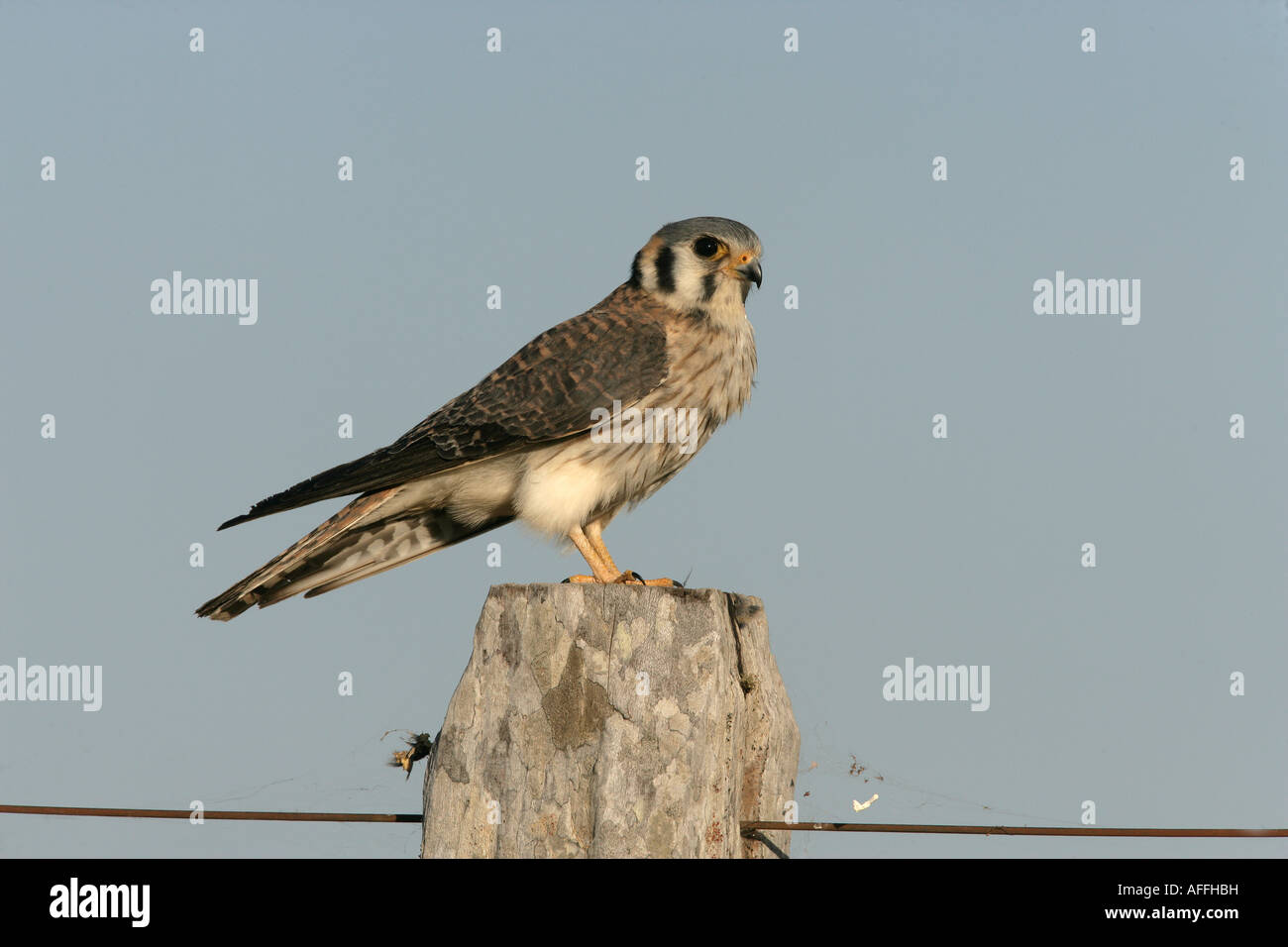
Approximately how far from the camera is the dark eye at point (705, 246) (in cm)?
556

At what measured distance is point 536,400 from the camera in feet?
17.3

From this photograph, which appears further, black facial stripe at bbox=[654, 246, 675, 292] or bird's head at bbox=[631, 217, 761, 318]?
black facial stripe at bbox=[654, 246, 675, 292]

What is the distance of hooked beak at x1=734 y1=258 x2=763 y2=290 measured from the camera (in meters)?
5.50

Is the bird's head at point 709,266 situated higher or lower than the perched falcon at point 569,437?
higher

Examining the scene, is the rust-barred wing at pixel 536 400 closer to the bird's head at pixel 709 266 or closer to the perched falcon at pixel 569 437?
the perched falcon at pixel 569 437

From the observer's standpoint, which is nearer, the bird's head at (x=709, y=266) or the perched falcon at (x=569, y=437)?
the perched falcon at (x=569, y=437)

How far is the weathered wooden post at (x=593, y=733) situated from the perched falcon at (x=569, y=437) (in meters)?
1.86

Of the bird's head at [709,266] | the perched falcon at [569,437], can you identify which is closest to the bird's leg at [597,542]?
the perched falcon at [569,437]

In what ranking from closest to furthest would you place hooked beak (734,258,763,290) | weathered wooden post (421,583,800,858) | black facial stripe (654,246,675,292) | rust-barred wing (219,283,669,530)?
weathered wooden post (421,583,800,858), rust-barred wing (219,283,669,530), hooked beak (734,258,763,290), black facial stripe (654,246,675,292)

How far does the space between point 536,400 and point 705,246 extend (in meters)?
1.07

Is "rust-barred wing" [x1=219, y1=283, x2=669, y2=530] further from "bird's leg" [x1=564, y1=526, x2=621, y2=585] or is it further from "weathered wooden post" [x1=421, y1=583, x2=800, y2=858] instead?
"weathered wooden post" [x1=421, y1=583, x2=800, y2=858]

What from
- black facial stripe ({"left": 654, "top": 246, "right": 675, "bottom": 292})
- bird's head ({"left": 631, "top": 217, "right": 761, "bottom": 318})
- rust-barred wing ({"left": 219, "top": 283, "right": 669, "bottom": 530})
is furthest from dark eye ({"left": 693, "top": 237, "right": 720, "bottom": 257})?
rust-barred wing ({"left": 219, "top": 283, "right": 669, "bottom": 530})
